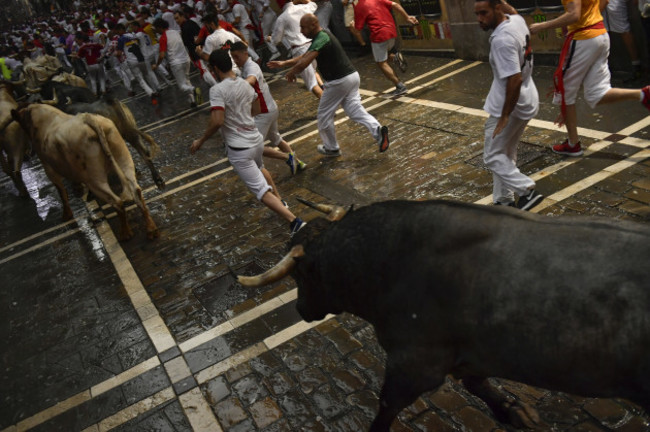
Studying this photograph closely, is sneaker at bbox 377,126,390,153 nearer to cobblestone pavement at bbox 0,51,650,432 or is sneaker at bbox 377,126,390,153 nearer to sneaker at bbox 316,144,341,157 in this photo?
cobblestone pavement at bbox 0,51,650,432

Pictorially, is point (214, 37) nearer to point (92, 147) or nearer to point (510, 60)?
point (92, 147)

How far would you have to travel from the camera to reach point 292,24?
12.5 metres

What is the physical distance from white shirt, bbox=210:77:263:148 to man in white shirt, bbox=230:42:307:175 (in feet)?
2.08

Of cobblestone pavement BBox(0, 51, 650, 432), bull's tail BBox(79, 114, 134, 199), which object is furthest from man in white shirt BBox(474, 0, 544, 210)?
bull's tail BBox(79, 114, 134, 199)

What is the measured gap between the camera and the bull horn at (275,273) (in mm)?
3496

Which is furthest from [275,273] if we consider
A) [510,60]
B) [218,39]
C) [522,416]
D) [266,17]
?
[266,17]

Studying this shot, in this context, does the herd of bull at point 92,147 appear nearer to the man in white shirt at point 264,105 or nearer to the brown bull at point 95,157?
the brown bull at point 95,157

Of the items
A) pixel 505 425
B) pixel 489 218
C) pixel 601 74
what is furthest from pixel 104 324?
pixel 601 74

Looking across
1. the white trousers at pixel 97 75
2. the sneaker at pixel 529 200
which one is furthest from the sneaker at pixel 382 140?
the white trousers at pixel 97 75

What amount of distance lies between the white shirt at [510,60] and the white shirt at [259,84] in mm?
3206

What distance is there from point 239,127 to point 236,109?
0.25m

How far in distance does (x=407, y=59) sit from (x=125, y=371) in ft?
36.4

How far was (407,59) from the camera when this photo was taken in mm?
14531

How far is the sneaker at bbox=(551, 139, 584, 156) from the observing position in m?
7.17
